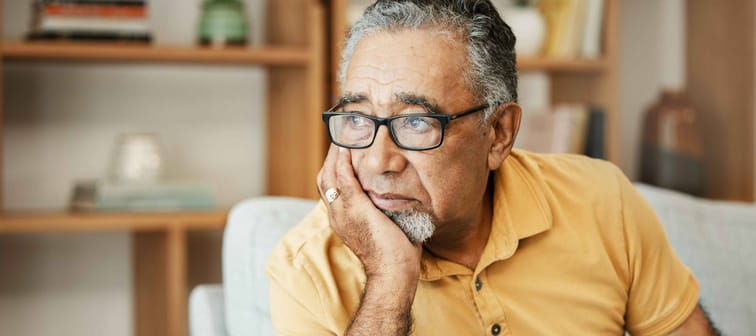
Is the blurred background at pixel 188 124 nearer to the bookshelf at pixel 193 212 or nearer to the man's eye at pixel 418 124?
the bookshelf at pixel 193 212

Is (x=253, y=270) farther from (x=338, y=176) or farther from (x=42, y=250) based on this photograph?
(x=42, y=250)

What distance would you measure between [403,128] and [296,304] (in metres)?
0.29

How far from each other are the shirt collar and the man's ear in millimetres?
55

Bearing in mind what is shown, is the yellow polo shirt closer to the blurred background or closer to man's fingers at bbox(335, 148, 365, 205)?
man's fingers at bbox(335, 148, 365, 205)

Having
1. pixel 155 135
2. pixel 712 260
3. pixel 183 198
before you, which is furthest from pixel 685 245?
pixel 155 135

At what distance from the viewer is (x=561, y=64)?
272 cm

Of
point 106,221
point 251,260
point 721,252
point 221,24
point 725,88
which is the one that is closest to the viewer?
point 251,260

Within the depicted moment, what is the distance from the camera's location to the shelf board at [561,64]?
8.84 ft

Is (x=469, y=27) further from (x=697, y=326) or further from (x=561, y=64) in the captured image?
(x=561, y=64)

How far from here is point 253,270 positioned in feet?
4.94

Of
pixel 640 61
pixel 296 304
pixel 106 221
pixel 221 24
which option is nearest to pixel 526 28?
pixel 640 61

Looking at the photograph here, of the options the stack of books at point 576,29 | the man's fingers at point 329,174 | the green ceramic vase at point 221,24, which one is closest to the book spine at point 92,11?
the green ceramic vase at point 221,24

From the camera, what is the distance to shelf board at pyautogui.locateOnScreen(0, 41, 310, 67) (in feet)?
7.72

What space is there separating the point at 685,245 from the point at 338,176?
2.51 ft
